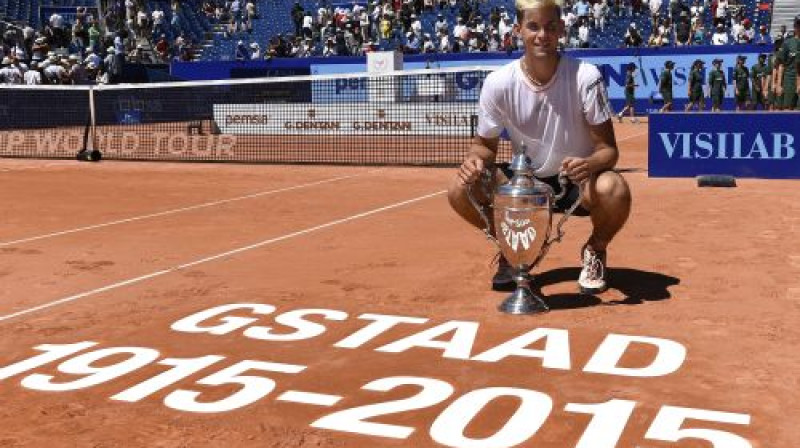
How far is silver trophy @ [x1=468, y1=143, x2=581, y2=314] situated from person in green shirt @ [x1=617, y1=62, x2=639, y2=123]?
2574cm

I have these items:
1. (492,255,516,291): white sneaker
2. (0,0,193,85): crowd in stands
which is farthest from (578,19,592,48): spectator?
(492,255,516,291): white sneaker

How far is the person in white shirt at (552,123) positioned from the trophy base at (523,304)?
2.01 feet

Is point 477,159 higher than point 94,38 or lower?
lower

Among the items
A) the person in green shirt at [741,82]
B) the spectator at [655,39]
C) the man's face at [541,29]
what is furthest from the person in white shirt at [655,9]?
the man's face at [541,29]

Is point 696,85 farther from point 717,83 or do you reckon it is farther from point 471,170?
point 471,170

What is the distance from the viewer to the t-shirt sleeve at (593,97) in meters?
5.90

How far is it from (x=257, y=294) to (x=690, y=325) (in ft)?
9.88

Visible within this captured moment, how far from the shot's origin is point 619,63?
32.6 metres

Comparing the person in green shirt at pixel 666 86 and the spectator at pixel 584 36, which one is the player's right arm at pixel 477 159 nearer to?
the person in green shirt at pixel 666 86

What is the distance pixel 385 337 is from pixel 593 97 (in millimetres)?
2010

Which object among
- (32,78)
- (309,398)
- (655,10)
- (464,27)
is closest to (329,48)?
(464,27)

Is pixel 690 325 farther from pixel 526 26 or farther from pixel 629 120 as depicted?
pixel 629 120

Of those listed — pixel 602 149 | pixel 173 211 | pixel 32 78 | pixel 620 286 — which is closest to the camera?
pixel 602 149

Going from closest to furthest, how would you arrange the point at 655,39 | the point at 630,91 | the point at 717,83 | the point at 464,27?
the point at 717,83
the point at 630,91
the point at 655,39
the point at 464,27
